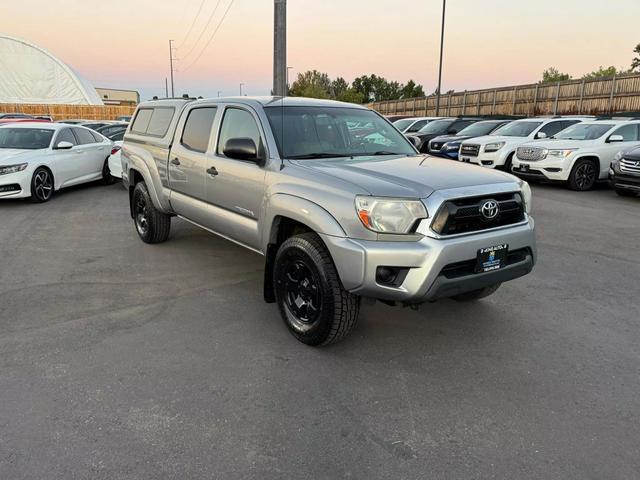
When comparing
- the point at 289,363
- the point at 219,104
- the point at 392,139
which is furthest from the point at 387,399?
the point at 219,104

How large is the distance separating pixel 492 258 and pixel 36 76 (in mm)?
85806

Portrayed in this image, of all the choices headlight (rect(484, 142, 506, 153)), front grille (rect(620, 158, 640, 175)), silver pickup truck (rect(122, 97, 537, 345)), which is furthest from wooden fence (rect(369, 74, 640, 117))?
silver pickup truck (rect(122, 97, 537, 345))

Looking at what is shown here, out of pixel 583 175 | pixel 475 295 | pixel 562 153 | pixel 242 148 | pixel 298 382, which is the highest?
pixel 242 148

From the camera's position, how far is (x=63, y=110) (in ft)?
141

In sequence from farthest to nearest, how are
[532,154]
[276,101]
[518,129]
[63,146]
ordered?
[518,129]
[532,154]
[63,146]
[276,101]

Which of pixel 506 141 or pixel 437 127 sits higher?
pixel 437 127

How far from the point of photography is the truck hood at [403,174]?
3.36 meters

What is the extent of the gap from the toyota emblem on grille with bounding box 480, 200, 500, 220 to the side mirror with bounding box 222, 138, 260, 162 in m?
1.87

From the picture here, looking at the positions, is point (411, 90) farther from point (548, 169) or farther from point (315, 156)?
point (315, 156)

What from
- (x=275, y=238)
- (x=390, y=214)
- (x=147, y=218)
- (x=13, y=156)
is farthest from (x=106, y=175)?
(x=390, y=214)

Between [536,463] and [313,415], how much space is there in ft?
3.99

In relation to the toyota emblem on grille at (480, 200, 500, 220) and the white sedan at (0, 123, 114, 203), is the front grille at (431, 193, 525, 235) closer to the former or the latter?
the toyota emblem on grille at (480, 200, 500, 220)

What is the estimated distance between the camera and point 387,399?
3.13 meters

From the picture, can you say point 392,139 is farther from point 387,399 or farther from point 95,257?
point 95,257
